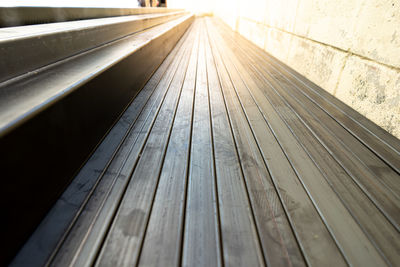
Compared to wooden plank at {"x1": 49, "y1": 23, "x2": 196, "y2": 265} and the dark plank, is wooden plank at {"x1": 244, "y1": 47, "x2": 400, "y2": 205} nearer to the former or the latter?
the dark plank

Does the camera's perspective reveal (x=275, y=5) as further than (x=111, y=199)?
Yes

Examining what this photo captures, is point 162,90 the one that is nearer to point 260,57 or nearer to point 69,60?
point 69,60

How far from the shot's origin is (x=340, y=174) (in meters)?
1.12

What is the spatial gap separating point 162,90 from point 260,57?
205cm

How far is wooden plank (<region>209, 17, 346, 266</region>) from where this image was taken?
2.47ft

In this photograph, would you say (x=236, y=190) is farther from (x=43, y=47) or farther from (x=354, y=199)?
(x=43, y=47)

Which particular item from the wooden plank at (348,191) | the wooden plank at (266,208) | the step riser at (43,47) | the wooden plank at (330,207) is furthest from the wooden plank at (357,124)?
the step riser at (43,47)

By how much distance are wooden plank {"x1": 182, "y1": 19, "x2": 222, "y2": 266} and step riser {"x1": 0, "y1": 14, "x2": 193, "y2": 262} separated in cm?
52

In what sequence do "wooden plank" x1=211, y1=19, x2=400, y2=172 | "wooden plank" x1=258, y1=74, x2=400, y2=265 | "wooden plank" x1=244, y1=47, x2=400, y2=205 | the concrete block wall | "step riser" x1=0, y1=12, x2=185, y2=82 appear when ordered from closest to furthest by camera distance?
"wooden plank" x1=258, y1=74, x2=400, y2=265 → "step riser" x1=0, y1=12, x2=185, y2=82 → "wooden plank" x1=244, y1=47, x2=400, y2=205 → "wooden plank" x1=211, y1=19, x2=400, y2=172 → the concrete block wall

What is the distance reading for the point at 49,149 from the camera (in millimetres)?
832

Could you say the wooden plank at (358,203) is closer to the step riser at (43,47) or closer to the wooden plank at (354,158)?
the wooden plank at (354,158)

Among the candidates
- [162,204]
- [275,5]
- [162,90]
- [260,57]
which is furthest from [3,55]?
[275,5]

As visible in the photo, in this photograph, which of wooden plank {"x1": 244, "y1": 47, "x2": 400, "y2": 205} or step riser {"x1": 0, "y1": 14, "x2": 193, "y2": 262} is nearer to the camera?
step riser {"x1": 0, "y1": 14, "x2": 193, "y2": 262}

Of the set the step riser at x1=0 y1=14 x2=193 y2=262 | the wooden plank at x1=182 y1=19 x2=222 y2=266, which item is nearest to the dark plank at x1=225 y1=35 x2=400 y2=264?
the wooden plank at x1=182 y1=19 x2=222 y2=266
